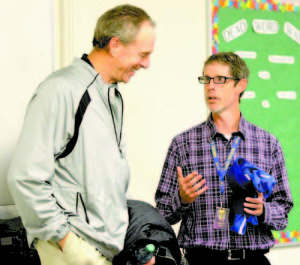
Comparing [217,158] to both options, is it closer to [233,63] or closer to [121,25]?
[233,63]

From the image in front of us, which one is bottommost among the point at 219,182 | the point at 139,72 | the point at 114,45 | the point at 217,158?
the point at 219,182

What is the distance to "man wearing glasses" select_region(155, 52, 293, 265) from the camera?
225cm

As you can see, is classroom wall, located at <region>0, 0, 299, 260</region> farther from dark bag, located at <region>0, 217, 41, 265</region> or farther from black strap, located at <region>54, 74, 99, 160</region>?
black strap, located at <region>54, 74, 99, 160</region>

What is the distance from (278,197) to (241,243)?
1.04 feet

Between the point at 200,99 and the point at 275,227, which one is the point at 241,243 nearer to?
the point at 275,227

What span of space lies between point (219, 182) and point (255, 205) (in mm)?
214

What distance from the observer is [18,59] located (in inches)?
105

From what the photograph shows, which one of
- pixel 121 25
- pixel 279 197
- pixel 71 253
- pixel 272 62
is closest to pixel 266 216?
pixel 279 197

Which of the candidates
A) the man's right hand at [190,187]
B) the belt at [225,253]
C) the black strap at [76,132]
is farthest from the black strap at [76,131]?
the belt at [225,253]

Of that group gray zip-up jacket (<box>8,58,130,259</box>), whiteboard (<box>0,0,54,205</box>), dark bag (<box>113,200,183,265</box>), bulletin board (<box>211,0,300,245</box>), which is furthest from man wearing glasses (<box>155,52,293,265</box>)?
bulletin board (<box>211,0,300,245</box>)

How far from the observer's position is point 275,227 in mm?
2297

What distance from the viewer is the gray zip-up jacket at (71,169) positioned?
1562 millimetres

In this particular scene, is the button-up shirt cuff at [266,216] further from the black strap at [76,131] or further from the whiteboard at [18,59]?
the whiteboard at [18,59]

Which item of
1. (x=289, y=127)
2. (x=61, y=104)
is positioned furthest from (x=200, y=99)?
(x=61, y=104)
